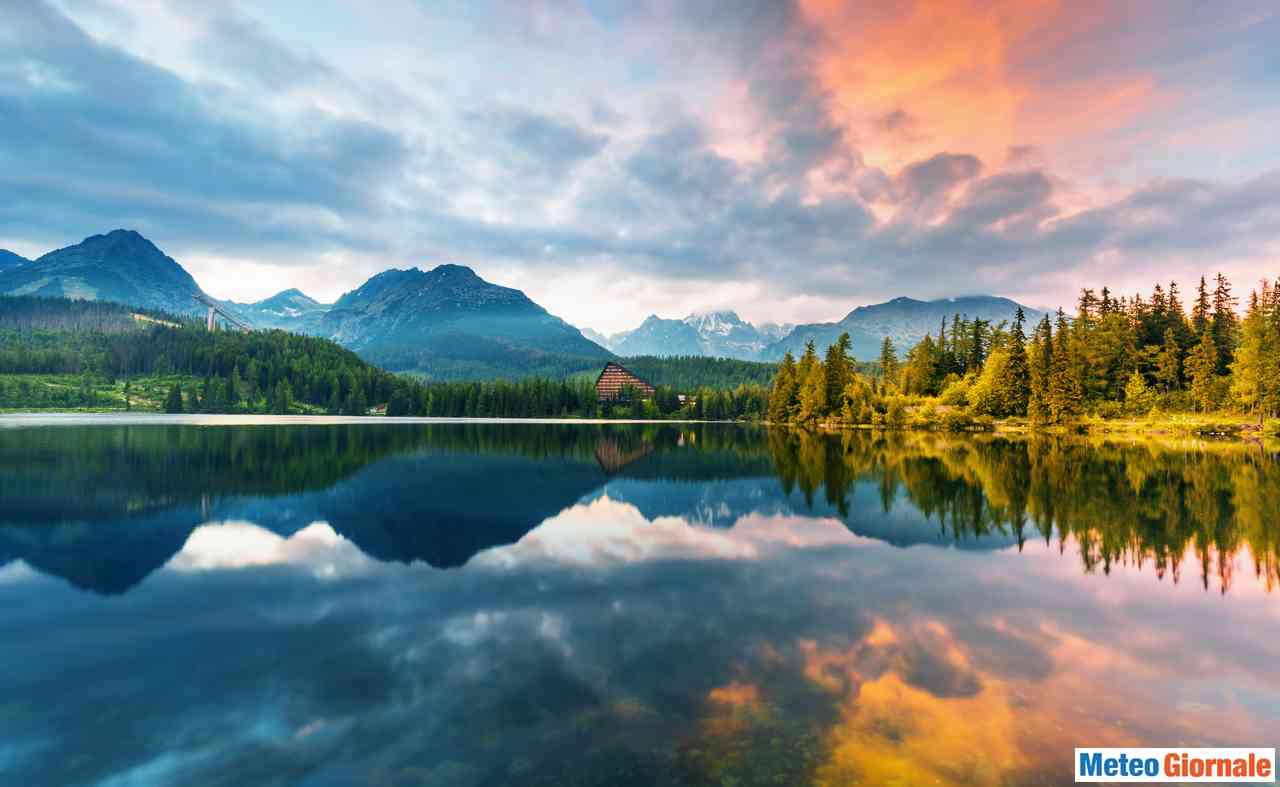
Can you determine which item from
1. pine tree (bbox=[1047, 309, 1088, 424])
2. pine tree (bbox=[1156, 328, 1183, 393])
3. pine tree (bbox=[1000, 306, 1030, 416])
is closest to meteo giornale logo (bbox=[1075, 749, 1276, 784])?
pine tree (bbox=[1047, 309, 1088, 424])

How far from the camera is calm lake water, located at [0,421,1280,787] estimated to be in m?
9.78

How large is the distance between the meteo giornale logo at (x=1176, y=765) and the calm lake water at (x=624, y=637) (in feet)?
1.32

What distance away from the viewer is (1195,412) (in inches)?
4126

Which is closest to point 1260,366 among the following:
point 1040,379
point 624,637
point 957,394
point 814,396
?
point 1040,379

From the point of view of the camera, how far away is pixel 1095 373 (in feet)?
384

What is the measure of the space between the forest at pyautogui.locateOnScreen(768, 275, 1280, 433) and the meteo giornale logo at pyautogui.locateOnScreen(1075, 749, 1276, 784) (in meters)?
119

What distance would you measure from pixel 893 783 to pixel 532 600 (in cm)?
1170

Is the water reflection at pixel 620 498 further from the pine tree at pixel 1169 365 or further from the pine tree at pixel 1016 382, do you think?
the pine tree at pixel 1016 382

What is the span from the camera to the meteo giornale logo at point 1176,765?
9422 mm

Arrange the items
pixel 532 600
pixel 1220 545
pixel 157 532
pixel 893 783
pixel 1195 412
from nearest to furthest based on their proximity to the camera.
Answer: pixel 893 783, pixel 532 600, pixel 1220 545, pixel 157 532, pixel 1195 412

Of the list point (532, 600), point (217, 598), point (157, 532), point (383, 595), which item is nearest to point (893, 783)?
point (532, 600)

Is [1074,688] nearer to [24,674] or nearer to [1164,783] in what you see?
[1164,783]

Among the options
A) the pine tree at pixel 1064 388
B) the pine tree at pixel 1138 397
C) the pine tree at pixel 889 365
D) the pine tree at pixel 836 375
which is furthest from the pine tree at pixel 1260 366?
the pine tree at pixel 889 365

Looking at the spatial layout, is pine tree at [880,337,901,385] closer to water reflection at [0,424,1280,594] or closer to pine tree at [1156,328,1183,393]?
pine tree at [1156,328,1183,393]
